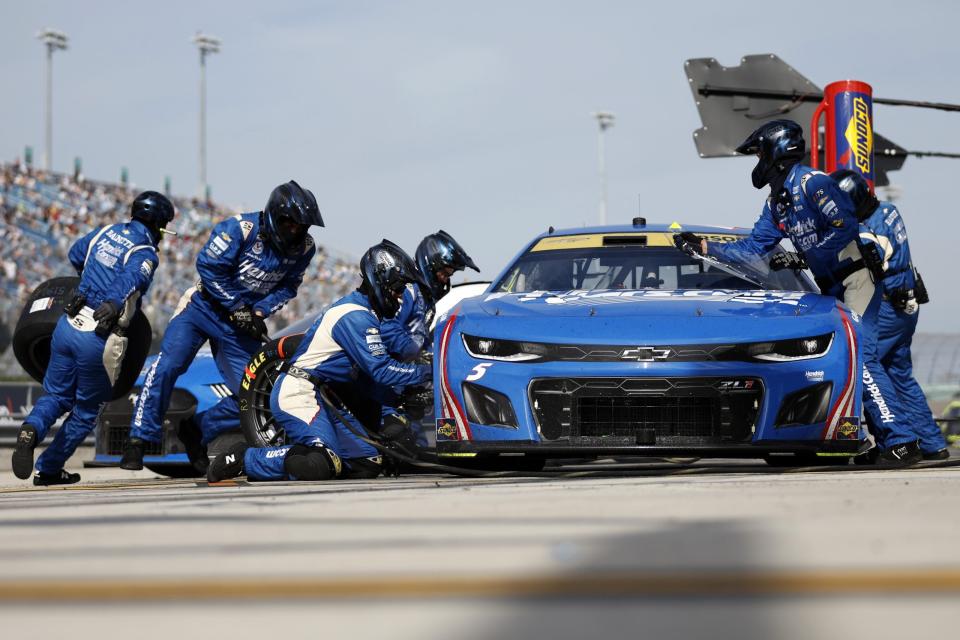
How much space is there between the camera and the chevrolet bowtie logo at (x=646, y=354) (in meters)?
5.47

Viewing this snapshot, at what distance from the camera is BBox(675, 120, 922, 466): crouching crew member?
6879mm

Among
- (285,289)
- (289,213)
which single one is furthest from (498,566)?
(285,289)

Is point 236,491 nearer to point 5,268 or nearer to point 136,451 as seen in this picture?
point 136,451

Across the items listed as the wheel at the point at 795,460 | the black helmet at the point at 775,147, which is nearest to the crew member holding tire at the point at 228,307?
the black helmet at the point at 775,147

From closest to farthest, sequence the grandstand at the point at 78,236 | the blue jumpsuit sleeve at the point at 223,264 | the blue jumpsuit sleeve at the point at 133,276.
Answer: the blue jumpsuit sleeve at the point at 223,264 < the blue jumpsuit sleeve at the point at 133,276 < the grandstand at the point at 78,236

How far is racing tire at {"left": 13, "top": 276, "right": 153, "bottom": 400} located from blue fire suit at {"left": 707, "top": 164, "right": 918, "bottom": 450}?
3726 mm

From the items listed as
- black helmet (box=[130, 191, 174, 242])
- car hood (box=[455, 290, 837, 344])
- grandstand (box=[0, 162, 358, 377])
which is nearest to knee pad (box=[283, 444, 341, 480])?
car hood (box=[455, 290, 837, 344])

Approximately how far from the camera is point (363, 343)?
6.37m

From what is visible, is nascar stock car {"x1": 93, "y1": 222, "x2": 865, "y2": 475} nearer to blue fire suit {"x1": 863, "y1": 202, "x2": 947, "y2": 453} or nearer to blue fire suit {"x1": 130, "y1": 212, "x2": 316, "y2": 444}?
blue fire suit {"x1": 863, "y1": 202, "x2": 947, "y2": 453}

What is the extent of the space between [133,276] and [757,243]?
12.5 ft

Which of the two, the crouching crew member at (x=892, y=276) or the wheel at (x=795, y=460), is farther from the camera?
the crouching crew member at (x=892, y=276)

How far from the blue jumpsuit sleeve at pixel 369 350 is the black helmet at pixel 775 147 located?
2277 mm

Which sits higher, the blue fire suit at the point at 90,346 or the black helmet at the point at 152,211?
the black helmet at the point at 152,211

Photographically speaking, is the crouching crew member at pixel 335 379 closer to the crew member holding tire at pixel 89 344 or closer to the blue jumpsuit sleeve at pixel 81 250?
the crew member holding tire at pixel 89 344
